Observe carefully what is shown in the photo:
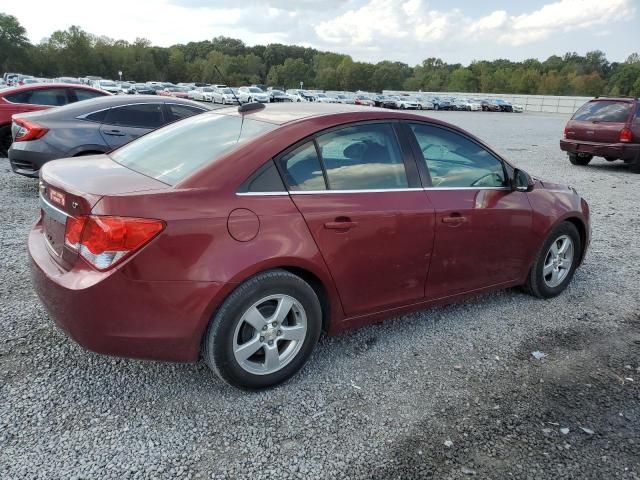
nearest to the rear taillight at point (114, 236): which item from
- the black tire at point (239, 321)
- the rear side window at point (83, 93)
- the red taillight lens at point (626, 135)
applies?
the black tire at point (239, 321)

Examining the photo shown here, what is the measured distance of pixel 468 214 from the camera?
3805mm

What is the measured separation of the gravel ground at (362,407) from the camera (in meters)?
2.59

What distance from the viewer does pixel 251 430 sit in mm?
2812

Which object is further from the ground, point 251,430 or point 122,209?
point 122,209

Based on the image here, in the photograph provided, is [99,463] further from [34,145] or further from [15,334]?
[34,145]

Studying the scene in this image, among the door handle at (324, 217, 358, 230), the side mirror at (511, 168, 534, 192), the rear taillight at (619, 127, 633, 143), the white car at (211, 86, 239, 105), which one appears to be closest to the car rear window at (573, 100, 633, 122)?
the rear taillight at (619, 127, 633, 143)

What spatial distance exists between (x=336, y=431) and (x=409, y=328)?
143cm

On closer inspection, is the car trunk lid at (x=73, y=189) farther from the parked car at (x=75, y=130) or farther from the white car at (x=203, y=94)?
the white car at (x=203, y=94)

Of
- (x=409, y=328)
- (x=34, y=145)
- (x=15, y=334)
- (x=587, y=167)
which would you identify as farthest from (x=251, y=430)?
(x=587, y=167)

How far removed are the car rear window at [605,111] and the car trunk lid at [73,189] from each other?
12.0 metres

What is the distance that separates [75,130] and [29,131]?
1.96 feet

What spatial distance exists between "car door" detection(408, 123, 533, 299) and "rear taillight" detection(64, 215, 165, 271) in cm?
189

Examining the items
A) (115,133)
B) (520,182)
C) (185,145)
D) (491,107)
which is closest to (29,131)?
(115,133)

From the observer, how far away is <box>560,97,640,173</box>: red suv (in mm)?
11930
